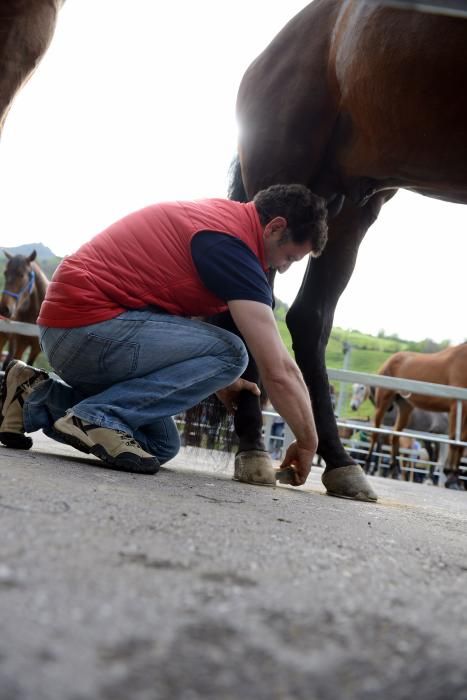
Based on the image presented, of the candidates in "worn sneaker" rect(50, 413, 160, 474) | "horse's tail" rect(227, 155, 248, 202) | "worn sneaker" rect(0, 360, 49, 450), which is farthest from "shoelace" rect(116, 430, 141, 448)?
"horse's tail" rect(227, 155, 248, 202)

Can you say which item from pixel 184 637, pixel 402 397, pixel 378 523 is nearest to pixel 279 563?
pixel 184 637

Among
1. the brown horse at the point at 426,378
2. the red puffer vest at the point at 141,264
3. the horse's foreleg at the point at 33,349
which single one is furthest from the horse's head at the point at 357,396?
→ the red puffer vest at the point at 141,264

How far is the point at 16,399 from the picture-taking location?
2734 mm

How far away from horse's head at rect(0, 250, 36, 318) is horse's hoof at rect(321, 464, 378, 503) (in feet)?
20.2

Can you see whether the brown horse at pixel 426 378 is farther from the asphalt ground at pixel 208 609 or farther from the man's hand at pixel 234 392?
the asphalt ground at pixel 208 609

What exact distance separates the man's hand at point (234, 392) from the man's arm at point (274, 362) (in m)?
0.71

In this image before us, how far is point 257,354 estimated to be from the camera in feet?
7.55

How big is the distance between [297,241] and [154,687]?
207 centimetres

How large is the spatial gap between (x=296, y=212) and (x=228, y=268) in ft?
1.17

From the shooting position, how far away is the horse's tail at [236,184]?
3545 mm

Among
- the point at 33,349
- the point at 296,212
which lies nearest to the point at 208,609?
the point at 296,212

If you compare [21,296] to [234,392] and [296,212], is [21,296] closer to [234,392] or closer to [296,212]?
[234,392]

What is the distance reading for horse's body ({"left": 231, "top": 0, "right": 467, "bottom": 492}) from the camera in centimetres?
263

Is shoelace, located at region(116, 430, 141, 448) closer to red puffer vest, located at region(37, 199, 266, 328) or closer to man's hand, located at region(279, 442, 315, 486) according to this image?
red puffer vest, located at region(37, 199, 266, 328)
